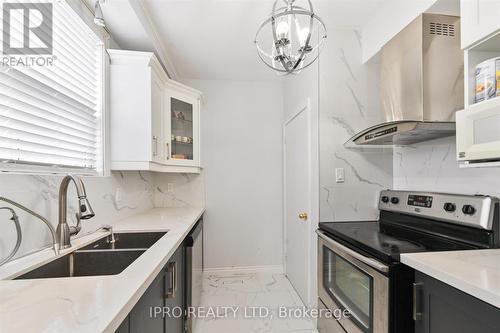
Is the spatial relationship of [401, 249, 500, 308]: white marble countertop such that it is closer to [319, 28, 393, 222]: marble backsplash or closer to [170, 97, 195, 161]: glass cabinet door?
[319, 28, 393, 222]: marble backsplash

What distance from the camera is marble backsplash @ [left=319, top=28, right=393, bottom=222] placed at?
1854 mm

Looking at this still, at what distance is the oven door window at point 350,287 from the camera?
1.21 m

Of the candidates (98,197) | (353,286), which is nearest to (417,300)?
(353,286)

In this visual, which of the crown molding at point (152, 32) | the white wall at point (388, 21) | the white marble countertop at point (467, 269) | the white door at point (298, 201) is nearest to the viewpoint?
the white marble countertop at point (467, 269)

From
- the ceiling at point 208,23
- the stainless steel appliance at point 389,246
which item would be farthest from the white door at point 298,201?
the ceiling at point 208,23

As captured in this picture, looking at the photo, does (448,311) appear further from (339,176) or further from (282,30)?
(282,30)

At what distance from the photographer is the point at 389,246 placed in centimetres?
119

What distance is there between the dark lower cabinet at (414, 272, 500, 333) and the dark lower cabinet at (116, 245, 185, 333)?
3.56 feet

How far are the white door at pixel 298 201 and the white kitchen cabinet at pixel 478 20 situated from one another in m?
1.15

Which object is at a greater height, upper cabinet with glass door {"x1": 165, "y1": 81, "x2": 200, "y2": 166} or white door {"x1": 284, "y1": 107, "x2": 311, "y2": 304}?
upper cabinet with glass door {"x1": 165, "y1": 81, "x2": 200, "y2": 166}

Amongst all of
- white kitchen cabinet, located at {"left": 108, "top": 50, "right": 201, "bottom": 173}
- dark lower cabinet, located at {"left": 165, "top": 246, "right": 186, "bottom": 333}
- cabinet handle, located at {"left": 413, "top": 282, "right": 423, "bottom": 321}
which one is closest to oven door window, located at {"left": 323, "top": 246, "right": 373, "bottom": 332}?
cabinet handle, located at {"left": 413, "top": 282, "right": 423, "bottom": 321}

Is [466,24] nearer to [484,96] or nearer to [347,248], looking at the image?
[484,96]

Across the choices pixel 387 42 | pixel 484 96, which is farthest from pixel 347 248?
pixel 387 42

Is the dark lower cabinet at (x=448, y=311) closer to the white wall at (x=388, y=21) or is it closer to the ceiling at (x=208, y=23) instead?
the white wall at (x=388, y=21)
